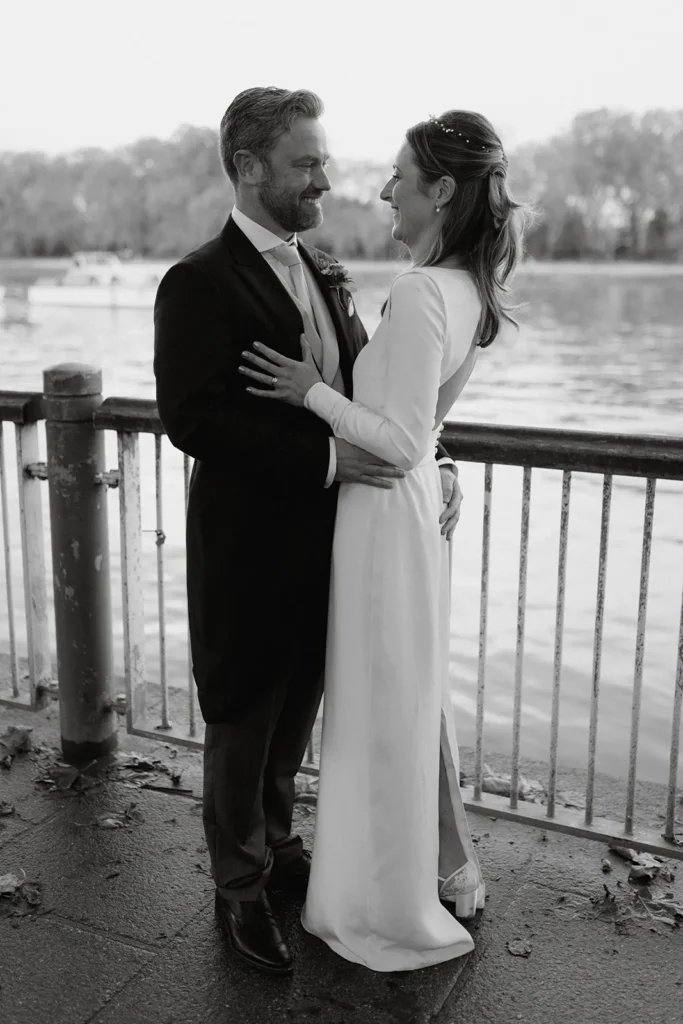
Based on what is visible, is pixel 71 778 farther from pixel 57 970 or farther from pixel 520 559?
pixel 520 559

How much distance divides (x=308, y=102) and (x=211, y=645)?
4.01 feet

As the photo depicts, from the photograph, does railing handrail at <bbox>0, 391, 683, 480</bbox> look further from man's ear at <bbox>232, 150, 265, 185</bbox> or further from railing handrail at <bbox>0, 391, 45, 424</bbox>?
railing handrail at <bbox>0, 391, 45, 424</bbox>

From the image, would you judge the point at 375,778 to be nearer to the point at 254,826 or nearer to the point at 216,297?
the point at 254,826

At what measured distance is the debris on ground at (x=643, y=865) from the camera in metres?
2.63

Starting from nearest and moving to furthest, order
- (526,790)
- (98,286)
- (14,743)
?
(526,790)
(14,743)
(98,286)

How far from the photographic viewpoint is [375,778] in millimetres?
2266

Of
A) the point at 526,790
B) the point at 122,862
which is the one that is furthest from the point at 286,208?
the point at 526,790

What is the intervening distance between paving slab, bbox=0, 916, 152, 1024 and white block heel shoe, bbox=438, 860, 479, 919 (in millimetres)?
722

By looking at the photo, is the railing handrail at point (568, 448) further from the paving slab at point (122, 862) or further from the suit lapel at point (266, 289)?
the paving slab at point (122, 862)

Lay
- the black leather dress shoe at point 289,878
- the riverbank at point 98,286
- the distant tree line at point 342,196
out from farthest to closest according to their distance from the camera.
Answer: the riverbank at point 98,286 < the distant tree line at point 342,196 < the black leather dress shoe at point 289,878

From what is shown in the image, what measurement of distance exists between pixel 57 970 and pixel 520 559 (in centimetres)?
143

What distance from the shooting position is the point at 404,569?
2.22 metres

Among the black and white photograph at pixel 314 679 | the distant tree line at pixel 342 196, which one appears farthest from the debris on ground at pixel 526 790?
the distant tree line at pixel 342 196

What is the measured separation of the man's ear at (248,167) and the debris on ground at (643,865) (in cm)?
192
